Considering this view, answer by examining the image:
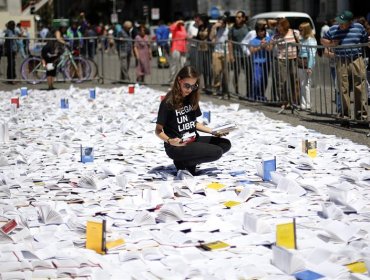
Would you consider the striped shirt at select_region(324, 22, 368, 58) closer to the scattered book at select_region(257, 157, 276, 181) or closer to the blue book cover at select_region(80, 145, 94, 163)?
the scattered book at select_region(257, 157, 276, 181)

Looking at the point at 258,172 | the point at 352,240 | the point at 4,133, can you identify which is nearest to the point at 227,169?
the point at 258,172

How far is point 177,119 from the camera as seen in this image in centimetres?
718

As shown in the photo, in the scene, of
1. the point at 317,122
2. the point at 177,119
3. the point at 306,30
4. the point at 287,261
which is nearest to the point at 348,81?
the point at 317,122

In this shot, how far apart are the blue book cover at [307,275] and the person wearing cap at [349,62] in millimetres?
5956

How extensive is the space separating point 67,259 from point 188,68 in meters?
2.83

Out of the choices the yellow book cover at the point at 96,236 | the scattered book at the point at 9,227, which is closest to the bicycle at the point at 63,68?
the scattered book at the point at 9,227

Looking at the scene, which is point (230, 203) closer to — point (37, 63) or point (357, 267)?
point (357, 267)

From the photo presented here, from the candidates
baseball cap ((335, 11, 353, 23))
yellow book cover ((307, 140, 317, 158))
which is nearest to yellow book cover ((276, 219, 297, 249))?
yellow book cover ((307, 140, 317, 158))

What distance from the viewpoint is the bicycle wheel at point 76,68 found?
61.7 ft

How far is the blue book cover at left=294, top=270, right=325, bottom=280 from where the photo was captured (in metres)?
4.18

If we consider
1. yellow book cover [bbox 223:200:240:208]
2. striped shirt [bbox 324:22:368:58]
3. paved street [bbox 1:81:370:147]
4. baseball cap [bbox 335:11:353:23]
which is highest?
baseball cap [bbox 335:11:353:23]

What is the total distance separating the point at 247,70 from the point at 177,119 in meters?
6.77

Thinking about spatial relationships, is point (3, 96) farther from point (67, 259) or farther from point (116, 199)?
point (67, 259)

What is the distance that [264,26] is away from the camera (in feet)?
44.8
